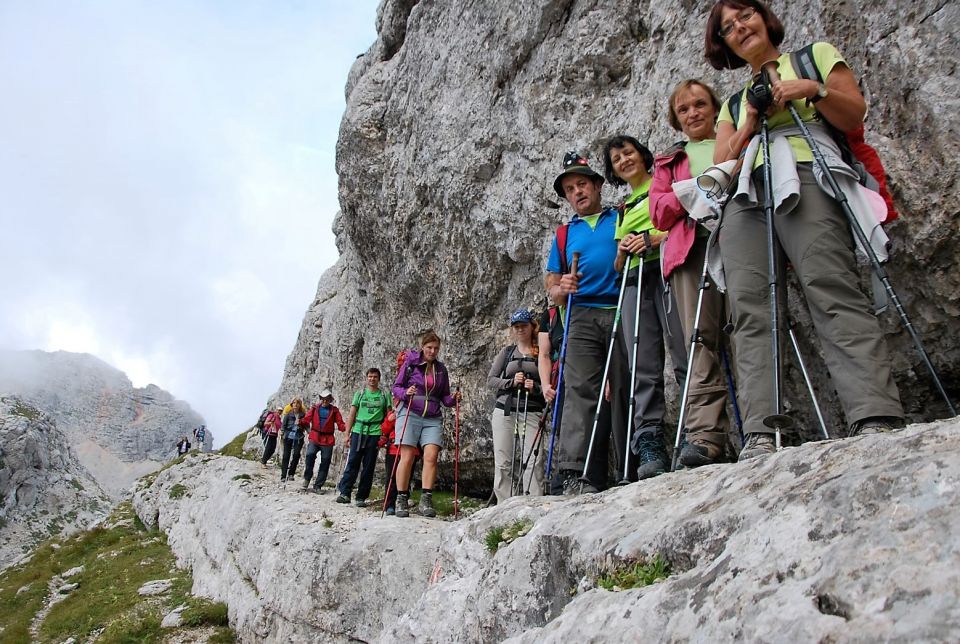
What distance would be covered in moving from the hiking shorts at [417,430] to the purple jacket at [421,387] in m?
0.12

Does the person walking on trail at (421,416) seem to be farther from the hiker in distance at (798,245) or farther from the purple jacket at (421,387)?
the hiker in distance at (798,245)

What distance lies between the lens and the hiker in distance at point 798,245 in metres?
3.91

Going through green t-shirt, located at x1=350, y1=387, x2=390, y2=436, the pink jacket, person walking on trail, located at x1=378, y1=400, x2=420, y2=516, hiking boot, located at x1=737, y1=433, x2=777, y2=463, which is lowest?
hiking boot, located at x1=737, y1=433, x2=777, y2=463

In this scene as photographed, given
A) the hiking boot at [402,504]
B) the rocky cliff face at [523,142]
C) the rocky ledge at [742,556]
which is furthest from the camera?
the hiking boot at [402,504]

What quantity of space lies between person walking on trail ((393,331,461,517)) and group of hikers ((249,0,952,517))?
2.82 meters

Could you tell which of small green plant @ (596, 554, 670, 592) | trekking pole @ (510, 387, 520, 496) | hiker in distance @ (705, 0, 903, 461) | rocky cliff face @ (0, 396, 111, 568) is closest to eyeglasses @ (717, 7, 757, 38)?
hiker in distance @ (705, 0, 903, 461)

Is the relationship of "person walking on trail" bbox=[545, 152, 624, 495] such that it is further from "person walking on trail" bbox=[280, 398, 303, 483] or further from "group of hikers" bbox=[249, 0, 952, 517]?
"person walking on trail" bbox=[280, 398, 303, 483]

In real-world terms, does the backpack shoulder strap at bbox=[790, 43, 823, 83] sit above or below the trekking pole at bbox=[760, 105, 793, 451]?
above

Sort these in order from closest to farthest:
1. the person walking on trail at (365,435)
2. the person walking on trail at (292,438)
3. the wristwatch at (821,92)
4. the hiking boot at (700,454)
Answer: the wristwatch at (821,92) < the hiking boot at (700,454) < the person walking on trail at (365,435) < the person walking on trail at (292,438)

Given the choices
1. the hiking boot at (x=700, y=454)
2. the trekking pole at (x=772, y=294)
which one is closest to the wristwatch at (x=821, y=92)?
the trekking pole at (x=772, y=294)

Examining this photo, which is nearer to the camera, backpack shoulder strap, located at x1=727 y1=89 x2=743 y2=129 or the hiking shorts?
backpack shoulder strap, located at x1=727 y1=89 x2=743 y2=129

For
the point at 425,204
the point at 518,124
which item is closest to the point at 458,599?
the point at 518,124

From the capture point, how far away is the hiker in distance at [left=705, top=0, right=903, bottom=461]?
391cm

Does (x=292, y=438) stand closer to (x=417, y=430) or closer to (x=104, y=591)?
(x=104, y=591)
